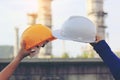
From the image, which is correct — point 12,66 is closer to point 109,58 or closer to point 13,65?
point 13,65

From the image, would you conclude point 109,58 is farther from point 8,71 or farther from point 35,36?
point 8,71

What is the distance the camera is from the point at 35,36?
227 centimetres

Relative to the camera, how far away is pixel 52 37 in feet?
7.62

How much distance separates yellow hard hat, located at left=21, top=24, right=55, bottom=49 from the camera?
227 cm

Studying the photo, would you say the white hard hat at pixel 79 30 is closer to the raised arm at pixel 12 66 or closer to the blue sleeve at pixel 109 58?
the blue sleeve at pixel 109 58

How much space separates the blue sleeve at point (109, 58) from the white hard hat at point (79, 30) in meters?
0.08

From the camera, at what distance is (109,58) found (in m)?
2.33

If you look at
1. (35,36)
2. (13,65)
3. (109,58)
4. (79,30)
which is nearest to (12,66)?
(13,65)

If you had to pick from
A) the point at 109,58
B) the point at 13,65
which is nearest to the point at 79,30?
the point at 109,58

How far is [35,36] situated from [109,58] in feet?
1.81

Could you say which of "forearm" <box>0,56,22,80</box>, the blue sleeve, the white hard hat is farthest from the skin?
the blue sleeve

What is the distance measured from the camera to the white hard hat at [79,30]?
2264 millimetres

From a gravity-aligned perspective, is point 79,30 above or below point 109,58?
above

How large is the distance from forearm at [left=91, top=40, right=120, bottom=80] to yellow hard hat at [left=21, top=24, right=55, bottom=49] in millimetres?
362
